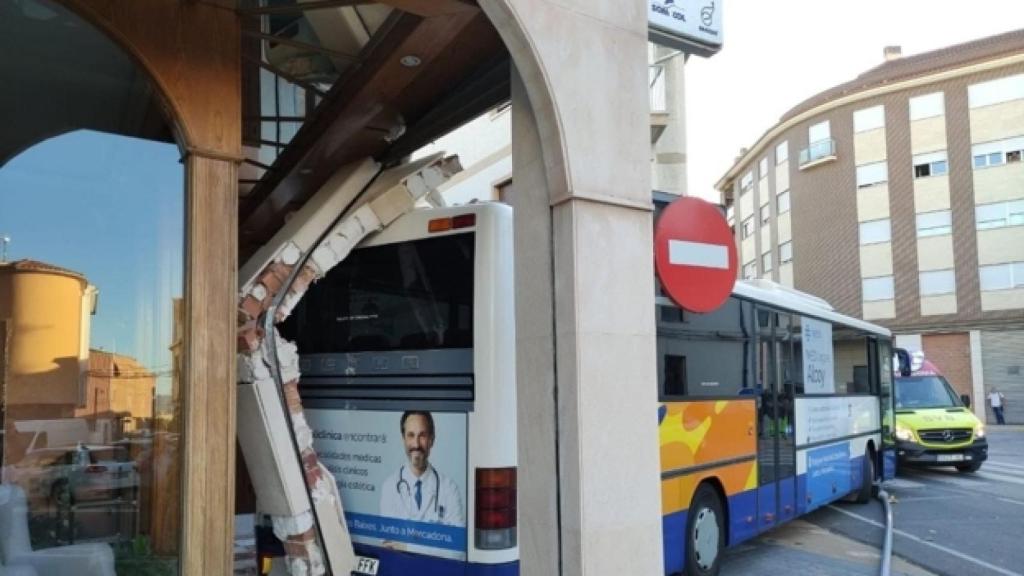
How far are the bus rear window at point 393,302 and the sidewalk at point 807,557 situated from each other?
4331 millimetres

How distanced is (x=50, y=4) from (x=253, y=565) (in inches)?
142

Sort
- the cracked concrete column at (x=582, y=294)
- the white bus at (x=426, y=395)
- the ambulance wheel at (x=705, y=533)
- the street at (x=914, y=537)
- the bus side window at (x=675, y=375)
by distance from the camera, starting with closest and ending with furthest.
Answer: the cracked concrete column at (x=582, y=294), the white bus at (x=426, y=395), the bus side window at (x=675, y=375), the ambulance wheel at (x=705, y=533), the street at (x=914, y=537)

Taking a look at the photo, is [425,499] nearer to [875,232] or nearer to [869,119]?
[875,232]

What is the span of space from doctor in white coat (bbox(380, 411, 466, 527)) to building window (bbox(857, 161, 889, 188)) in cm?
4335

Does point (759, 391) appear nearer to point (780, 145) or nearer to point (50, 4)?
point (50, 4)

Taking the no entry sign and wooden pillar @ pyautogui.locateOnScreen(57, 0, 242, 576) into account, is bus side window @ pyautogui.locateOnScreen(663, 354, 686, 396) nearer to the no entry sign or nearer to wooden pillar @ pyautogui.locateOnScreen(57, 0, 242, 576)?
the no entry sign

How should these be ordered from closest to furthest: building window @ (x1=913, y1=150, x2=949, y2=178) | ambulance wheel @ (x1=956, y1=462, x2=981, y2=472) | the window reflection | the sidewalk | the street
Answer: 1. the window reflection
2. the sidewalk
3. the street
4. ambulance wheel @ (x1=956, y1=462, x2=981, y2=472)
5. building window @ (x1=913, y1=150, x2=949, y2=178)

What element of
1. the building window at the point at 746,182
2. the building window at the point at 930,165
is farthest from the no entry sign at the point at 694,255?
the building window at the point at 746,182

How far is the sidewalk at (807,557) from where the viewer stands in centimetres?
751

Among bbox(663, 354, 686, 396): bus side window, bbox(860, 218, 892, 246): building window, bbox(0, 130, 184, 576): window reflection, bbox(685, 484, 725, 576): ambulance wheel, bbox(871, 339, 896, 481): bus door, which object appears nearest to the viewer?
bbox(0, 130, 184, 576): window reflection

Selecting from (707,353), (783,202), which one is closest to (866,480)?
(707,353)

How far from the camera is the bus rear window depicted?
4.80m

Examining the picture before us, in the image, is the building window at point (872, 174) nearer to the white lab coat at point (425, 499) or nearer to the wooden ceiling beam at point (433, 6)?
the white lab coat at point (425, 499)

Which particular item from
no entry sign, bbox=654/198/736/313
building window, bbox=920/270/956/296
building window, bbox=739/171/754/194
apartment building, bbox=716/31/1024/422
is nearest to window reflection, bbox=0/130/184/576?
no entry sign, bbox=654/198/736/313
